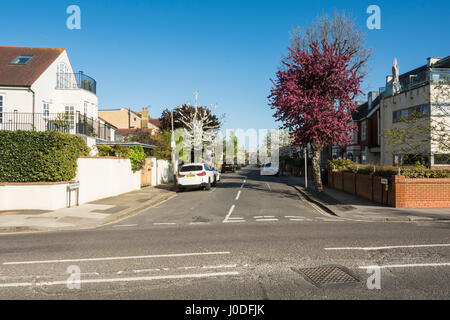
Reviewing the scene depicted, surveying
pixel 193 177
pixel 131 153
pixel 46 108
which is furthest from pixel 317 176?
pixel 46 108

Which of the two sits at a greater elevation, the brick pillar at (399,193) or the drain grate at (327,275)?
the brick pillar at (399,193)

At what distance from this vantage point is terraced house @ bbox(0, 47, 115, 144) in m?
19.6

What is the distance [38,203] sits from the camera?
13539 millimetres

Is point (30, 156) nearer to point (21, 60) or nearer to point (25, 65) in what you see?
point (25, 65)

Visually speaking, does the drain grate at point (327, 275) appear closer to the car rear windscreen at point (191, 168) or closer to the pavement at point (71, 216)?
the pavement at point (71, 216)

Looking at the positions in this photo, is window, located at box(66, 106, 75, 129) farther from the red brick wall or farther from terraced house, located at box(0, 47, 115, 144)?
the red brick wall

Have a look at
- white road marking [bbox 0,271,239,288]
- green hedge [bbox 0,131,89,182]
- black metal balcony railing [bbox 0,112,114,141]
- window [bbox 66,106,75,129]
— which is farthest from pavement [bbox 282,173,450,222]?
window [bbox 66,106,75,129]

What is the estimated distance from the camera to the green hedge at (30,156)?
527 inches

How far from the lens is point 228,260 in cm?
632

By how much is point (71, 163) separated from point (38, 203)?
202 centimetres

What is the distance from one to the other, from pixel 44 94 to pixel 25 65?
127 inches

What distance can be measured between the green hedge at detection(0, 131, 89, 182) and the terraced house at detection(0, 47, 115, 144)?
14.4 feet

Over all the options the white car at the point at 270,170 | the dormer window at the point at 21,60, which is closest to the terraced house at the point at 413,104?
the white car at the point at 270,170
